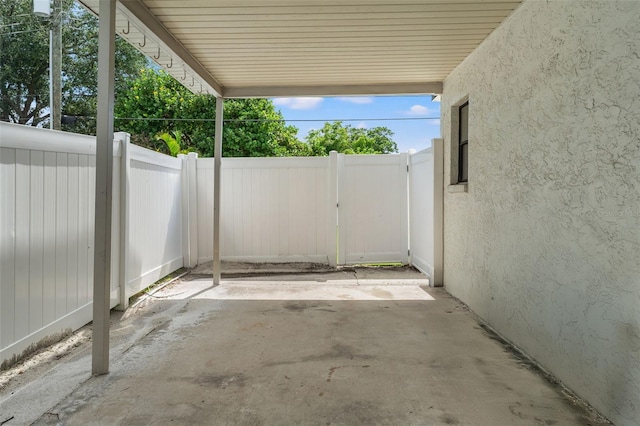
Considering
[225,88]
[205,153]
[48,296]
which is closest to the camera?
[48,296]

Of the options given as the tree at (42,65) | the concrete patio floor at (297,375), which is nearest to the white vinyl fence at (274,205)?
the concrete patio floor at (297,375)

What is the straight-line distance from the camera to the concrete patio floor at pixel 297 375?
231 cm

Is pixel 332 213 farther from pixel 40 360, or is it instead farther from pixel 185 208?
pixel 40 360

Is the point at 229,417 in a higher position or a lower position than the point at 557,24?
lower

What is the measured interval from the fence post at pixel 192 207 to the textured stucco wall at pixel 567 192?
4.89 metres

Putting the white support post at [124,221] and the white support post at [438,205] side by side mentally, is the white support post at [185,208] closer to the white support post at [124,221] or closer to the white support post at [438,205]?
the white support post at [124,221]

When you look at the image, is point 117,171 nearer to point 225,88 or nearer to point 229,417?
point 225,88

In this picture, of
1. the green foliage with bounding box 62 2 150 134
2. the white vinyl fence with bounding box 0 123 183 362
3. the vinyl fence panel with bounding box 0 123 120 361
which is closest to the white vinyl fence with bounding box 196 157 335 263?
the white vinyl fence with bounding box 0 123 183 362

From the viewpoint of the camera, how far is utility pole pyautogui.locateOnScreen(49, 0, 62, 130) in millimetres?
9312

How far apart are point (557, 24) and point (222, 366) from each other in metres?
3.41

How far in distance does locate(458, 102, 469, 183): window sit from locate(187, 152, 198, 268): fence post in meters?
4.47

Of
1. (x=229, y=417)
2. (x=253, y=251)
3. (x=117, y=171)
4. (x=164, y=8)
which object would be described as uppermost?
(x=164, y=8)

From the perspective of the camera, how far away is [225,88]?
227 inches

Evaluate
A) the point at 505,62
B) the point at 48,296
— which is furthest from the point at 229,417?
the point at 505,62
